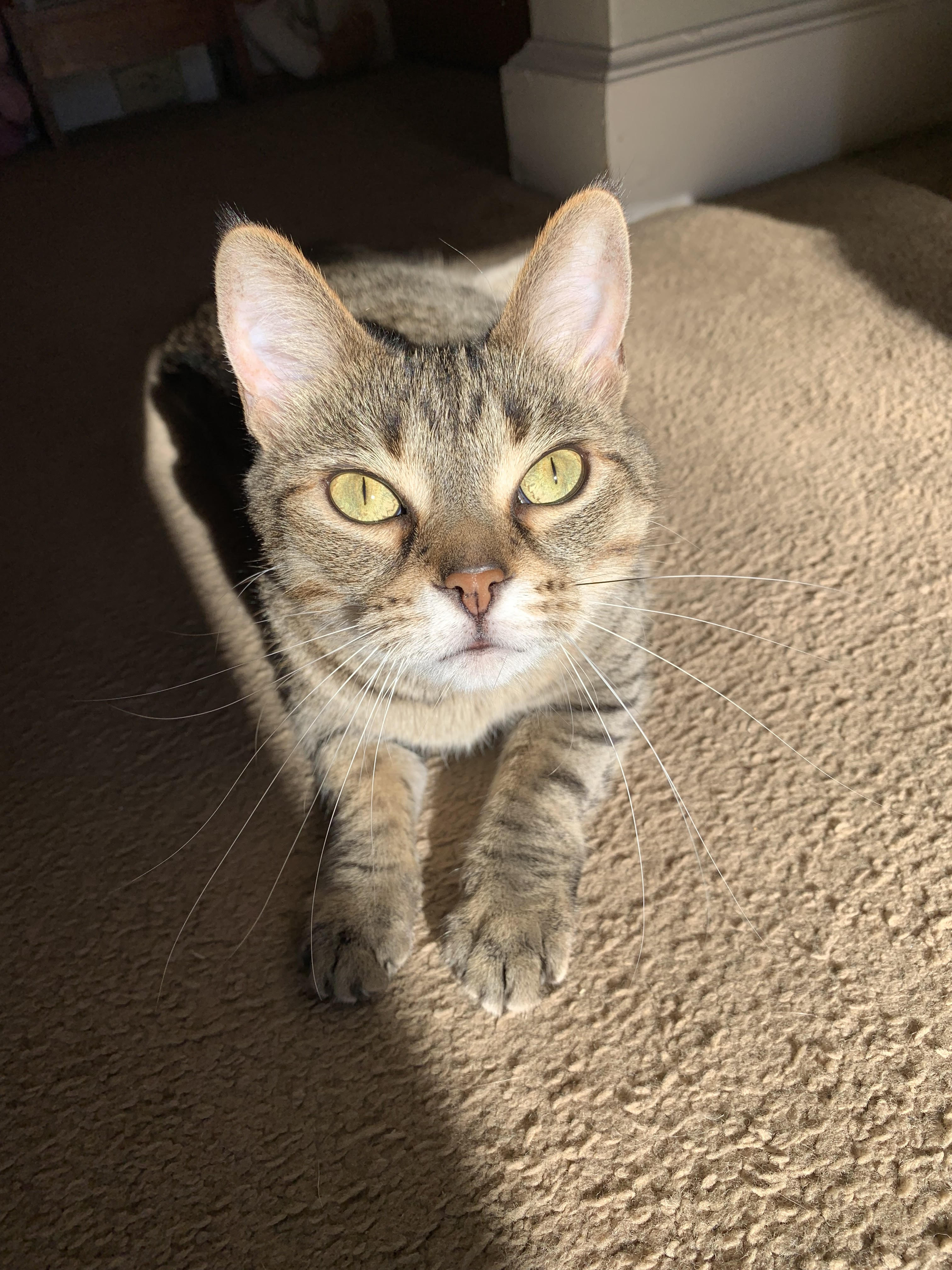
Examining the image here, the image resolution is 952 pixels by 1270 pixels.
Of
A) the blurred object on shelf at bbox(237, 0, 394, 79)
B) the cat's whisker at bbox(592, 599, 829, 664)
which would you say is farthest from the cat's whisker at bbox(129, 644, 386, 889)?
the blurred object on shelf at bbox(237, 0, 394, 79)

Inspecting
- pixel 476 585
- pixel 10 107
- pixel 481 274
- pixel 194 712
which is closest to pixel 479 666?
pixel 476 585

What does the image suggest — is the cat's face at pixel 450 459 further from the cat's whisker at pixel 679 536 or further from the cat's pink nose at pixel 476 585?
the cat's whisker at pixel 679 536

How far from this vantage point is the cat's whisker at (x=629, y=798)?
3.20 ft

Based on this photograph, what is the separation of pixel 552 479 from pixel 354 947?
56 centimetres

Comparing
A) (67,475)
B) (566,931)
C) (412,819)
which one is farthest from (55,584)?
(566,931)

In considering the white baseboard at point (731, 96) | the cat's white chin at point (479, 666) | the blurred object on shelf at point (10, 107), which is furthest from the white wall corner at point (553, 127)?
the blurred object on shelf at point (10, 107)

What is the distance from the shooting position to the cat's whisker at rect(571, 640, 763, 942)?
3.24 feet

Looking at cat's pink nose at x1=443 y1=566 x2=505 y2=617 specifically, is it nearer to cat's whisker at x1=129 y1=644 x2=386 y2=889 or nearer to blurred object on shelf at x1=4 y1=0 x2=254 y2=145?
cat's whisker at x1=129 y1=644 x2=386 y2=889

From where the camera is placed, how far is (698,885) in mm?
1011

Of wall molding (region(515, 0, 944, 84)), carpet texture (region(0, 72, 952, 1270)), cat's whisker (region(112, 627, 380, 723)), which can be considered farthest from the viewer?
wall molding (region(515, 0, 944, 84))

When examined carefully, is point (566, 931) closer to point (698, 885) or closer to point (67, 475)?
point (698, 885)

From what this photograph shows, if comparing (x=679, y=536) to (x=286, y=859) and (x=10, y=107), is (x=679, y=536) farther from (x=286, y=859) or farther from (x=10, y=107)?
(x=10, y=107)

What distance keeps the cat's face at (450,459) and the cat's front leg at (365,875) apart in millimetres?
212

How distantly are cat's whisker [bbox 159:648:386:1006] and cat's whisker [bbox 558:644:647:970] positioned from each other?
0.27 meters
